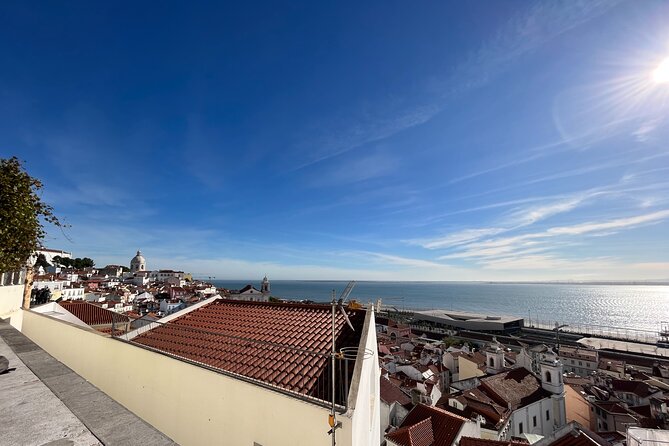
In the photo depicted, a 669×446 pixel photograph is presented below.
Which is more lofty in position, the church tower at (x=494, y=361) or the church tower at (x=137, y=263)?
the church tower at (x=137, y=263)

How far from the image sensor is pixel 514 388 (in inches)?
1059

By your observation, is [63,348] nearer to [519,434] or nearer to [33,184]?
[33,184]

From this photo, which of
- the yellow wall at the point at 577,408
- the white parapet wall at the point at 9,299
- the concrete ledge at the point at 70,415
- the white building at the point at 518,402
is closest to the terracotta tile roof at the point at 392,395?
the white building at the point at 518,402

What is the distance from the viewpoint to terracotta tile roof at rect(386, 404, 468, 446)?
1705cm

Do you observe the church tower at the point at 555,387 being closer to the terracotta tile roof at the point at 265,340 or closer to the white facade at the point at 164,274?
the terracotta tile roof at the point at 265,340

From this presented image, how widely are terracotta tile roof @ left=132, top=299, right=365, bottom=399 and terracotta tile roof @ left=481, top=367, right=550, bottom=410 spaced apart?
23924mm

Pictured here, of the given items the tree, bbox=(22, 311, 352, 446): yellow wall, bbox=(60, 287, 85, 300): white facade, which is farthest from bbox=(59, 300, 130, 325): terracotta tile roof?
bbox=(60, 287, 85, 300): white facade

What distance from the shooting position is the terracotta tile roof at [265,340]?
5.95m

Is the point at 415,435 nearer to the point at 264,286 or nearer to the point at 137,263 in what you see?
the point at 264,286

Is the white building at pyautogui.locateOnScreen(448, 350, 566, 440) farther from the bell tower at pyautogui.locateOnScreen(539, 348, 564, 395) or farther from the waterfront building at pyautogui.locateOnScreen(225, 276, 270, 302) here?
the waterfront building at pyautogui.locateOnScreen(225, 276, 270, 302)

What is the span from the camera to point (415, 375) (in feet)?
112

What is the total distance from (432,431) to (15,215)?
21629 millimetres

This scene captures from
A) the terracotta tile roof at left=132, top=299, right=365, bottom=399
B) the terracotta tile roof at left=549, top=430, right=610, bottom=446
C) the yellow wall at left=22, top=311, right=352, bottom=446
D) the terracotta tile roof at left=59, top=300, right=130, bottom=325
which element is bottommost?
the terracotta tile roof at left=549, top=430, right=610, bottom=446

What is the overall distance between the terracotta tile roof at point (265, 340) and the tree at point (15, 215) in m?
5.16
